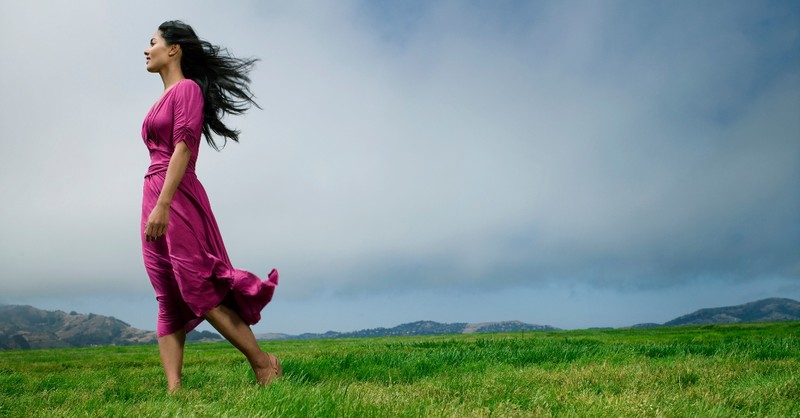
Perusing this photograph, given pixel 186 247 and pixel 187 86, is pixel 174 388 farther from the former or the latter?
pixel 187 86

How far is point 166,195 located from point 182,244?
1.37ft

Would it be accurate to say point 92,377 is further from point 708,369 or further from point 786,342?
point 786,342

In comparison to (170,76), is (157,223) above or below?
below

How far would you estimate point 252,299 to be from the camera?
5.12 metres

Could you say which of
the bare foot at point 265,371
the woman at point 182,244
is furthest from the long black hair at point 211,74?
the bare foot at point 265,371

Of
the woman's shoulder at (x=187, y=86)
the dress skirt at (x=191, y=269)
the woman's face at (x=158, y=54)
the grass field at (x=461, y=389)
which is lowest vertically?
the grass field at (x=461, y=389)

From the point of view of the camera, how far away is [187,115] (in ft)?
16.8

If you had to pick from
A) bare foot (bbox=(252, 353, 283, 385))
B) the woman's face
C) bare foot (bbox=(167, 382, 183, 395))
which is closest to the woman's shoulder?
the woman's face

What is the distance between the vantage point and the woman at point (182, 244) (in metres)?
4.96

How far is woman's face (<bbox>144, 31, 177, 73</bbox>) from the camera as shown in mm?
5605

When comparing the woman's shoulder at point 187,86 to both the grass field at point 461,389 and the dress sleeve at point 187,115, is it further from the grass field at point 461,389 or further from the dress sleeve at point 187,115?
the grass field at point 461,389

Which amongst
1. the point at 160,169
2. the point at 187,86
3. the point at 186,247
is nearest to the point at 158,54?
the point at 187,86

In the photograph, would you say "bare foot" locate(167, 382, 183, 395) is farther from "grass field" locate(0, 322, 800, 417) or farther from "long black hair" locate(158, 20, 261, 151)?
"long black hair" locate(158, 20, 261, 151)

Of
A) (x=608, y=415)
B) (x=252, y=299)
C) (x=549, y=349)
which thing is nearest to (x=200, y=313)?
(x=252, y=299)
